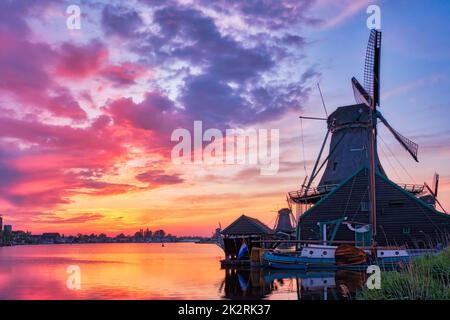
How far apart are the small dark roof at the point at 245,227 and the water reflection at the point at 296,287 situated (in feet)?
41.7

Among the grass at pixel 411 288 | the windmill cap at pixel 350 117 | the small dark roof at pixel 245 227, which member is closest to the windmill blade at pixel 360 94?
the windmill cap at pixel 350 117

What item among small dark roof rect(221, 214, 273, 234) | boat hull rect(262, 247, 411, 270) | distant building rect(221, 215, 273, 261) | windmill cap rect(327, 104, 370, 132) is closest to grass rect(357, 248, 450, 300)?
boat hull rect(262, 247, 411, 270)

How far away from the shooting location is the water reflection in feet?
79.8

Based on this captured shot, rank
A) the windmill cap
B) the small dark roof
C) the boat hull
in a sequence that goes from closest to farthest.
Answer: the boat hull < the small dark roof < the windmill cap

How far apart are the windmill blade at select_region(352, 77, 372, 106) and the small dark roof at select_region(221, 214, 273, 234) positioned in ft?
57.5

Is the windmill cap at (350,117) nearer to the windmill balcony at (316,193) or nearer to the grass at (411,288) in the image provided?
the windmill balcony at (316,193)

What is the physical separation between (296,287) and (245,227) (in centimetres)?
2240

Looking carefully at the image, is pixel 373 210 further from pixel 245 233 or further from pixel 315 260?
pixel 245 233

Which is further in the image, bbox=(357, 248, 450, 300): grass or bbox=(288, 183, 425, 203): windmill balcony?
bbox=(288, 183, 425, 203): windmill balcony

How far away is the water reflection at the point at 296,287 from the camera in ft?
79.8

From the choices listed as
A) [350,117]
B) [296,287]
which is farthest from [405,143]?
[296,287]

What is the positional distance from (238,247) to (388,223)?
15.9 meters

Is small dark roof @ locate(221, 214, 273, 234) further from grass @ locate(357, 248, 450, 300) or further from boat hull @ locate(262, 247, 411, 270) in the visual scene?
grass @ locate(357, 248, 450, 300)

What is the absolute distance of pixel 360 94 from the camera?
55469 millimetres
